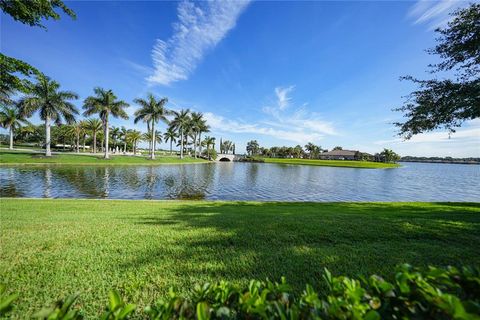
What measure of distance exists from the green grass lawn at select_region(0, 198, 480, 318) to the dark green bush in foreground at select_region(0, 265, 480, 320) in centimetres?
156

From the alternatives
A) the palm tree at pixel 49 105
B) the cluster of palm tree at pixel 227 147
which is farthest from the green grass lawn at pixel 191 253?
the cluster of palm tree at pixel 227 147

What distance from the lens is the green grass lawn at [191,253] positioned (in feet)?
9.66

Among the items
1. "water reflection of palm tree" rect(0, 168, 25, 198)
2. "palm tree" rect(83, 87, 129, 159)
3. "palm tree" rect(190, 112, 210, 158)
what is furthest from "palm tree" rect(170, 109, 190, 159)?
"water reflection of palm tree" rect(0, 168, 25, 198)

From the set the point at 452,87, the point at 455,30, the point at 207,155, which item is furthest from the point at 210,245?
Result: the point at 207,155

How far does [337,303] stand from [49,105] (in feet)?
152

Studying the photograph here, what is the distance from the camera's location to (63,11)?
7.12 meters

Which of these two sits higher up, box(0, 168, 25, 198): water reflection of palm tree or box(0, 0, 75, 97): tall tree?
box(0, 0, 75, 97): tall tree

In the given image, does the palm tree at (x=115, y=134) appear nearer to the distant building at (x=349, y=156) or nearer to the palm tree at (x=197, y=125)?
the palm tree at (x=197, y=125)

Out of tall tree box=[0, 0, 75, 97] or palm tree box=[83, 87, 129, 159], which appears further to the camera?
palm tree box=[83, 87, 129, 159]

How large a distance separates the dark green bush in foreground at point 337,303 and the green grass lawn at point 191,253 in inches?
61.5

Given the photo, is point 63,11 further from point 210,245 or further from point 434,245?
point 434,245

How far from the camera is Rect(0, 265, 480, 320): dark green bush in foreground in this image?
1.20 m

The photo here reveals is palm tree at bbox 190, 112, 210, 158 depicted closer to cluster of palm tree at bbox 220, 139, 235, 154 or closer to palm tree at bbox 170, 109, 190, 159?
palm tree at bbox 170, 109, 190, 159

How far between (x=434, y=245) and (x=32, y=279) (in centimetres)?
674
